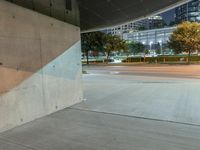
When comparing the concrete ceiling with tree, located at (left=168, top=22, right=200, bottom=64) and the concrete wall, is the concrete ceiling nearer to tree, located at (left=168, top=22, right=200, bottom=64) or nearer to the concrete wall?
the concrete wall

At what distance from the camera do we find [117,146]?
12.5 ft

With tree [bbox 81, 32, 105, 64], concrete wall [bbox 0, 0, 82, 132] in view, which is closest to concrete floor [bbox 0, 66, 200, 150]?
concrete wall [bbox 0, 0, 82, 132]

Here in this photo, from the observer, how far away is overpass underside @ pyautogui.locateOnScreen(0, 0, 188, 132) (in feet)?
15.6

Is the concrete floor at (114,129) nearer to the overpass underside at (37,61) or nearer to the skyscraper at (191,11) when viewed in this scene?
the overpass underside at (37,61)

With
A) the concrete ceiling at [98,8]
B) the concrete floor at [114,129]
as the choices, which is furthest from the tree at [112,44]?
the concrete floor at [114,129]

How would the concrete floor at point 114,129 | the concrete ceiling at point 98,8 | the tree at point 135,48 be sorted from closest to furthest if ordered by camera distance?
the concrete floor at point 114,129
the concrete ceiling at point 98,8
the tree at point 135,48

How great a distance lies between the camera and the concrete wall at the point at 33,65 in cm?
473

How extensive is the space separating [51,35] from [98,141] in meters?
3.22

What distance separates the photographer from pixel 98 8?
833 centimetres

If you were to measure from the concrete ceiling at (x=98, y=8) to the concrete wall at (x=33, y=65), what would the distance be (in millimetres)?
244

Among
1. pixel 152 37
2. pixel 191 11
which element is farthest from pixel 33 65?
pixel 191 11

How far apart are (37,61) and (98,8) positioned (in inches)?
148

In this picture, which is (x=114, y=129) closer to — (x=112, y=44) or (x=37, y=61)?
(x=37, y=61)

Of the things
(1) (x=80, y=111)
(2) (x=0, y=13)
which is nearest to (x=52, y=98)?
(1) (x=80, y=111)
